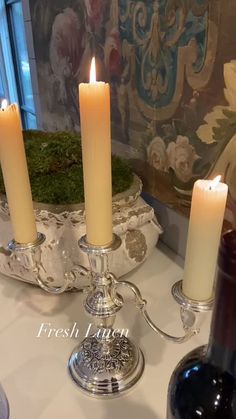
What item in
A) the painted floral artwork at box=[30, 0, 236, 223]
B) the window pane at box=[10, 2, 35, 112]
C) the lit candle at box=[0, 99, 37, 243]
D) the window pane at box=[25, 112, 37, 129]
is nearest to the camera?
the lit candle at box=[0, 99, 37, 243]

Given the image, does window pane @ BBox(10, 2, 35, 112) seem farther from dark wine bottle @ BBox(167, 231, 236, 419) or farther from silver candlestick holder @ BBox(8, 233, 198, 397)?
dark wine bottle @ BBox(167, 231, 236, 419)

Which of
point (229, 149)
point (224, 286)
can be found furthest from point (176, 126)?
point (224, 286)

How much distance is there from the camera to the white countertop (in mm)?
382

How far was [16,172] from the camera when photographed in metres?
0.34

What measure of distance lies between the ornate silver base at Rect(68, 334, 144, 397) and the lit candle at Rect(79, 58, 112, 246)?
6.7 inches

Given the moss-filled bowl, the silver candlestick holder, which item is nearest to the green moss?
the moss-filled bowl

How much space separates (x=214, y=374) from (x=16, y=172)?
24 cm

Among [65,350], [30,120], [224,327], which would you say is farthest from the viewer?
[30,120]

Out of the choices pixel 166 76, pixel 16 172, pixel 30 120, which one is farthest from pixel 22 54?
pixel 16 172

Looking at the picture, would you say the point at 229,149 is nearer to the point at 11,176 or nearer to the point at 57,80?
the point at 11,176

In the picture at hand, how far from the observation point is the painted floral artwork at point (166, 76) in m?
0.45

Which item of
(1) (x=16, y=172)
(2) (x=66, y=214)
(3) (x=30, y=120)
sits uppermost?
(1) (x=16, y=172)

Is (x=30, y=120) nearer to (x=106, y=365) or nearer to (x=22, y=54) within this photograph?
(x=22, y=54)

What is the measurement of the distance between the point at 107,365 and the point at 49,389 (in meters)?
0.07
